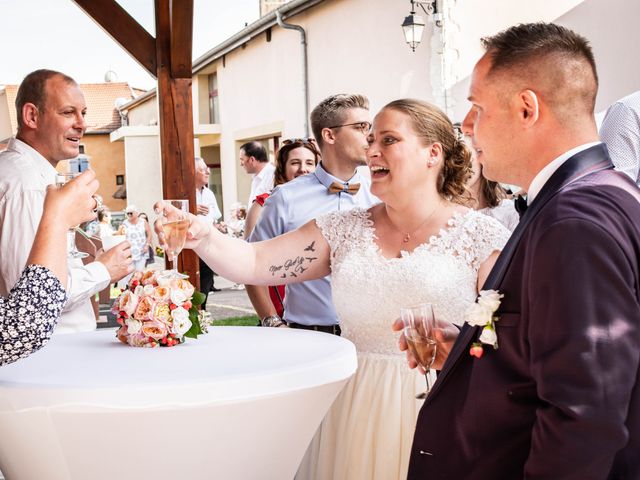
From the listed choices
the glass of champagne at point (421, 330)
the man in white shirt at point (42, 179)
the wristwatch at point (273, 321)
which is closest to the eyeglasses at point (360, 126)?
the wristwatch at point (273, 321)

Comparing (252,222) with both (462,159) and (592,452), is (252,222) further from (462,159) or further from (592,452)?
(592,452)

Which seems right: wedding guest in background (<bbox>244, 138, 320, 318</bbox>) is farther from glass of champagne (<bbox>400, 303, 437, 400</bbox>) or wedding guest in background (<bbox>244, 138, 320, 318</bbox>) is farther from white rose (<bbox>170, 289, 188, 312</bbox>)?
glass of champagne (<bbox>400, 303, 437, 400</bbox>)

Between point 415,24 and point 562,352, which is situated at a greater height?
point 415,24

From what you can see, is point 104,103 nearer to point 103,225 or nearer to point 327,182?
point 103,225

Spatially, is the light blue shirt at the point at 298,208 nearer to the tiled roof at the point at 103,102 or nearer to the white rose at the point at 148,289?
the white rose at the point at 148,289

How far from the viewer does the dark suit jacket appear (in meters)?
1.46

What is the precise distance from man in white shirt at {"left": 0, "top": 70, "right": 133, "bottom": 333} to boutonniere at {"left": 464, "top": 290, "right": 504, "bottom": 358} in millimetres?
2051

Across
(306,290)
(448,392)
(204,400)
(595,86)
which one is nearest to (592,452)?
(448,392)

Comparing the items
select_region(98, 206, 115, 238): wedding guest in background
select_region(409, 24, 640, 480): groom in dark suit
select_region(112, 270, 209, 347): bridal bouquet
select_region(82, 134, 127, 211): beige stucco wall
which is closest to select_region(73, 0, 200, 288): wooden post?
select_region(112, 270, 209, 347): bridal bouquet

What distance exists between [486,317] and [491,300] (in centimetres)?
4

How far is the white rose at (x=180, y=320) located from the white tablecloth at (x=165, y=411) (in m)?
0.11

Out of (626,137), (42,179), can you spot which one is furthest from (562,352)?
(42,179)

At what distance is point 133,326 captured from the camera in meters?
2.64

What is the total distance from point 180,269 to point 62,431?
302 centimetres
